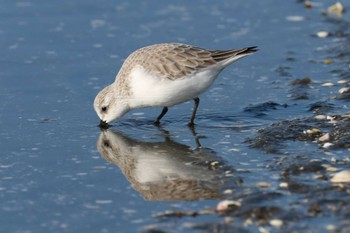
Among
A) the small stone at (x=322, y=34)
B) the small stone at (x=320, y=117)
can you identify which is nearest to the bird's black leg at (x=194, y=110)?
the small stone at (x=320, y=117)

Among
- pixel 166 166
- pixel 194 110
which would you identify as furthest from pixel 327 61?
pixel 166 166

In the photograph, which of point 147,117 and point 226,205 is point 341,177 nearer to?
point 226,205

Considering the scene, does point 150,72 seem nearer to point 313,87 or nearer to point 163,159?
point 163,159

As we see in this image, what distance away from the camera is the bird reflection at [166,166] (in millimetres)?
7594

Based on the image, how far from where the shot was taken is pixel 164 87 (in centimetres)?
928

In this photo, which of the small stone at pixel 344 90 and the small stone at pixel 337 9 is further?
the small stone at pixel 337 9

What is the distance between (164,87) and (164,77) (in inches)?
4.1

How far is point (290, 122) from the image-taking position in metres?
9.30

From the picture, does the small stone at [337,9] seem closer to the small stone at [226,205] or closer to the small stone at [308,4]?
the small stone at [308,4]

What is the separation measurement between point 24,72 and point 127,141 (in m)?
2.43

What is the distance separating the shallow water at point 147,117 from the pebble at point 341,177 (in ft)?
0.50

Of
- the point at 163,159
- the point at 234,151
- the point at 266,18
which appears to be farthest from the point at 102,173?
the point at 266,18

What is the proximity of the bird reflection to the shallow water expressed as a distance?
0.02m

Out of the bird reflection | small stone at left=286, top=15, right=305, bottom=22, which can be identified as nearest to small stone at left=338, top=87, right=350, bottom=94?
the bird reflection
